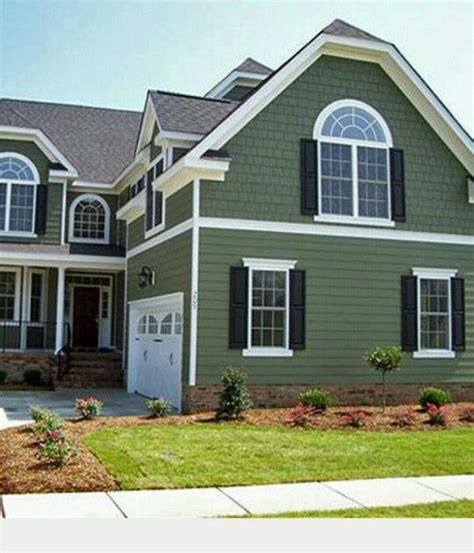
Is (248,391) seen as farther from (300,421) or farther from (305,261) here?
(305,261)

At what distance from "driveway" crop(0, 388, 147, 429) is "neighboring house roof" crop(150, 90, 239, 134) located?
6219 millimetres

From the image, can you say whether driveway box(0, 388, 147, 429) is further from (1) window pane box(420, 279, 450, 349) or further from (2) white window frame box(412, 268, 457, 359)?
(1) window pane box(420, 279, 450, 349)

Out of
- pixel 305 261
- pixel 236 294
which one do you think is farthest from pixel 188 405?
pixel 305 261

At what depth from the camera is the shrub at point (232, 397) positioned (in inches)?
499

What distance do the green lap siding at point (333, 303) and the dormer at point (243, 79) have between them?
23.4 ft

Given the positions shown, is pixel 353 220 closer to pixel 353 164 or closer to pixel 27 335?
pixel 353 164

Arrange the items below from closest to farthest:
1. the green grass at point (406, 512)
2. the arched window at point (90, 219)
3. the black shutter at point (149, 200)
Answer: the green grass at point (406, 512) → the black shutter at point (149, 200) → the arched window at point (90, 219)

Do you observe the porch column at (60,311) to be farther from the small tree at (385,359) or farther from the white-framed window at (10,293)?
the small tree at (385,359)

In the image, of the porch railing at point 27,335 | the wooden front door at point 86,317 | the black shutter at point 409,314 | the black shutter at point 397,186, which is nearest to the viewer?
the black shutter at point 409,314

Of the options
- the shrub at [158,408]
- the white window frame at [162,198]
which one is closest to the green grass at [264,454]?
the shrub at [158,408]

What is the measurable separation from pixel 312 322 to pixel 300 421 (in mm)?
3082

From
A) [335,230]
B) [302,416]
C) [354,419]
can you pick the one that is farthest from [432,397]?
[335,230]

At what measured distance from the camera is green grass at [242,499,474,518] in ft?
22.2

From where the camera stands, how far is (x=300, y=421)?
12.0 m
